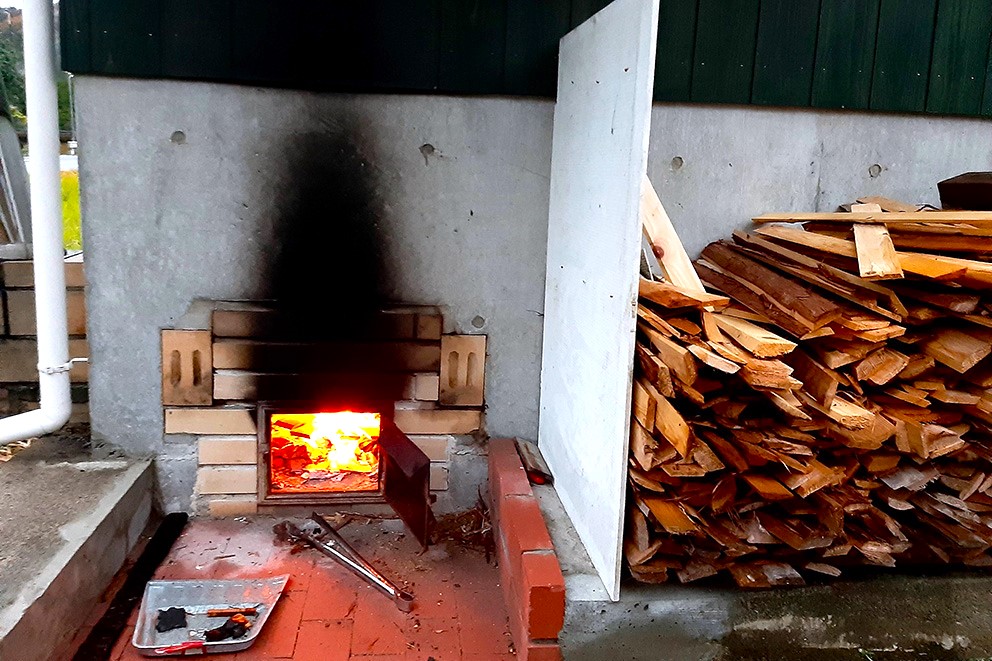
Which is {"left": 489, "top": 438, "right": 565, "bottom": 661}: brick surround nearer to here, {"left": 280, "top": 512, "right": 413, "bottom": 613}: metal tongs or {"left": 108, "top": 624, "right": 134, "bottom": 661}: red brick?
{"left": 280, "top": 512, "right": 413, "bottom": 613}: metal tongs

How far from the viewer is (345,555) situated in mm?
3055

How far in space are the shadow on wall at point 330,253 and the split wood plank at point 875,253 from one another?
1867 millimetres

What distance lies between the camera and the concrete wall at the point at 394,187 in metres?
3.02

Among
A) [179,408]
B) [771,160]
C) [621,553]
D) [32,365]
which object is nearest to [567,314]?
[621,553]

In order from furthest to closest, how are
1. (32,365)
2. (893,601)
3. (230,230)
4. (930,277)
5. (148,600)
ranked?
(32,365) → (230,230) → (148,600) → (893,601) → (930,277)

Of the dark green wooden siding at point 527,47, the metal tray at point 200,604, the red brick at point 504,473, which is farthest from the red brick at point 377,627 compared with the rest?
the dark green wooden siding at point 527,47

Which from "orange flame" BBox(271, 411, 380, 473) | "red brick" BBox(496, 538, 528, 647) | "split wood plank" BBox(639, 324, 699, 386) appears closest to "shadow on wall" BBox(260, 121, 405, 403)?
"orange flame" BBox(271, 411, 380, 473)

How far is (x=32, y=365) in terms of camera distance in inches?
139

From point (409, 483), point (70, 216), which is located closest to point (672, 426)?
point (409, 483)

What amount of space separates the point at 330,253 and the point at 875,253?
6.90 ft

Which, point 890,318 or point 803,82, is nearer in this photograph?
point 890,318

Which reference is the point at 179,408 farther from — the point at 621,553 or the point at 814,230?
the point at 814,230

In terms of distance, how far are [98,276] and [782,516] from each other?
282 cm

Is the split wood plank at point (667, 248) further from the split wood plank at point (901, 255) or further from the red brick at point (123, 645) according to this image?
the red brick at point (123, 645)
